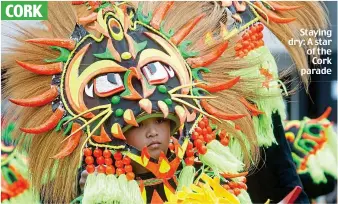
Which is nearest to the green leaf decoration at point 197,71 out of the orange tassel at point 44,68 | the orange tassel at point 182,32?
the orange tassel at point 182,32

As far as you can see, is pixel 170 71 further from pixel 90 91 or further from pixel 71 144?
pixel 71 144

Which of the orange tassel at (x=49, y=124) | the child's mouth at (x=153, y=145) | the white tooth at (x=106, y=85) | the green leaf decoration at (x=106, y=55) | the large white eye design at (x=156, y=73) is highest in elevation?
the green leaf decoration at (x=106, y=55)

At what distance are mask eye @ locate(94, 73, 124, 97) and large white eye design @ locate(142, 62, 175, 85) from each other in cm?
10

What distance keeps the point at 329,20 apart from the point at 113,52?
835 millimetres

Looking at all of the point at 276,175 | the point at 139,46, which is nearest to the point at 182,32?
the point at 139,46

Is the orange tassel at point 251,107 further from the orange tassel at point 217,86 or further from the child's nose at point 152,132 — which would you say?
the child's nose at point 152,132

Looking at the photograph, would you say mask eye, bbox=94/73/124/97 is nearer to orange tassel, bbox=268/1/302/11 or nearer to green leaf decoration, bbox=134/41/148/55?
green leaf decoration, bbox=134/41/148/55

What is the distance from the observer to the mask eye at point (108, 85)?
2312 millimetres

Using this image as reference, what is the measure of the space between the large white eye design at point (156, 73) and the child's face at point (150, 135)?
0.14 m

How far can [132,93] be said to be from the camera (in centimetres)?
231

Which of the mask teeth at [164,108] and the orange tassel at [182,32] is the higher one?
the orange tassel at [182,32]

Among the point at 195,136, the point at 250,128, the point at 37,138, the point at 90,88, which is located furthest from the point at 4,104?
the point at 250,128

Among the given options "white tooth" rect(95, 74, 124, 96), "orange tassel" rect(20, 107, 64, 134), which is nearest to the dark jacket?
"white tooth" rect(95, 74, 124, 96)

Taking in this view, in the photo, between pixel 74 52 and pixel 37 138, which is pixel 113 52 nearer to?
pixel 74 52
